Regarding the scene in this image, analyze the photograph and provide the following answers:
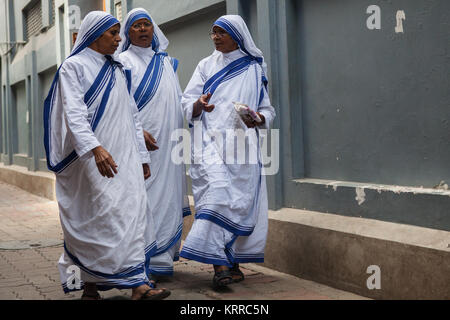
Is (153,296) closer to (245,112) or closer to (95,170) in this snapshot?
(95,170)

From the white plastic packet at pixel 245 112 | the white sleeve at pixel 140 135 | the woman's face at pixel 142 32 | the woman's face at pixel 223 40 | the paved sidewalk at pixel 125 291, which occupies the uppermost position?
the woman's face at pixel 142 32

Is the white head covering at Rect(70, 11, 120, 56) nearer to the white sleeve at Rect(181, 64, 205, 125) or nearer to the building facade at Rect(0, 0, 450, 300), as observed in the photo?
the white sleeve at Rect(181, 64, 205, 125)

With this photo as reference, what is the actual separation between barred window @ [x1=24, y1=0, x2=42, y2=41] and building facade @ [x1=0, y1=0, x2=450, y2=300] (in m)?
9.00

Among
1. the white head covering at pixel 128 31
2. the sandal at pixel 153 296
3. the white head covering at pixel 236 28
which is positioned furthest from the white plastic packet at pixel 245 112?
the sandal at pixel 153 296

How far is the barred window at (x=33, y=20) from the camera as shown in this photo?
15000 mm

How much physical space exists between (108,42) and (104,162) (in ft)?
2.87

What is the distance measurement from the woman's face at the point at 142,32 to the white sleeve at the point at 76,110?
1085 millimetres

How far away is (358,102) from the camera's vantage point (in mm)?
4922

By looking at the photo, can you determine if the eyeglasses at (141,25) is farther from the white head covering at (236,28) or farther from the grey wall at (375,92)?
the grey wall at (375,92)

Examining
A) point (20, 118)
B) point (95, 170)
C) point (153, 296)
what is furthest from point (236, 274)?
point (20, 118)

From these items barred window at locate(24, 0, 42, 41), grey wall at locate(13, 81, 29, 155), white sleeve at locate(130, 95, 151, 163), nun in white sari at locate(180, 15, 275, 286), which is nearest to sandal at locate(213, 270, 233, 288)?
nun in white sari at locate(180, 15, 275, 286)

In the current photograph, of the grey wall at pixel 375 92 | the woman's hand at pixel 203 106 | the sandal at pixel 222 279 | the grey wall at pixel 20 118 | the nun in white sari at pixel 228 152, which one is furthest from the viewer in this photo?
the grey wall at pixel 20 118
